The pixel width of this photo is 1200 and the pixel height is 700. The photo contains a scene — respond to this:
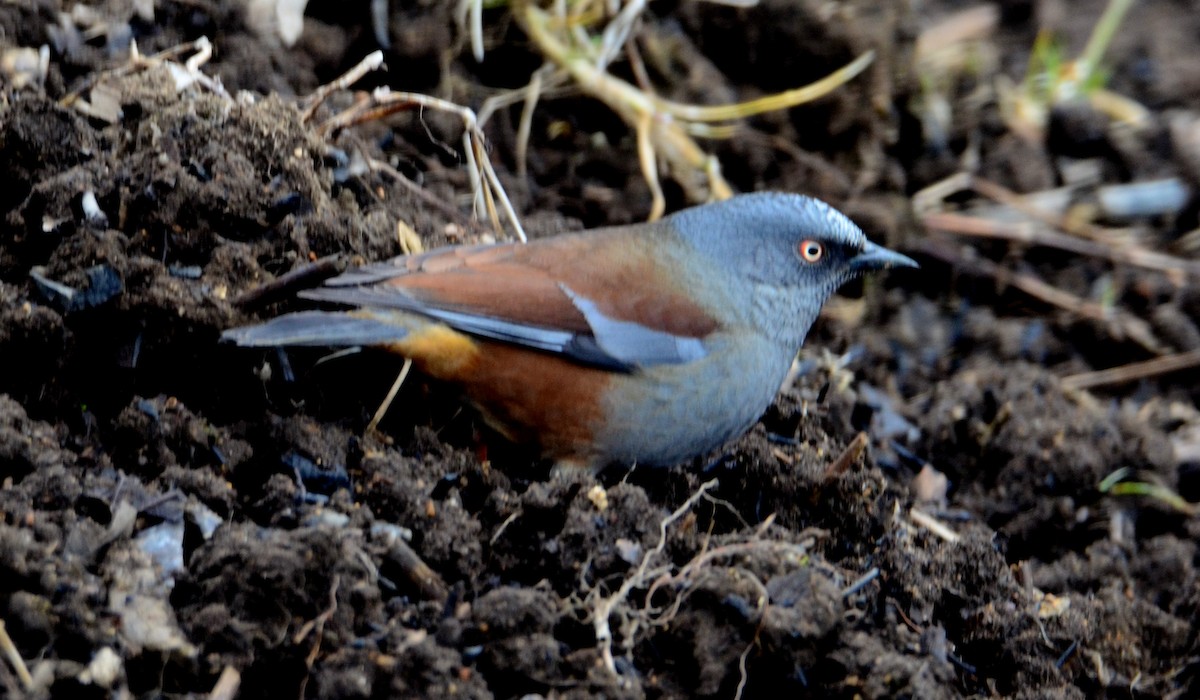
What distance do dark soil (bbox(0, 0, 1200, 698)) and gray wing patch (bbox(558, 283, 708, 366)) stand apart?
1.14ft

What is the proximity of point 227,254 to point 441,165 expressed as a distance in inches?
58.2

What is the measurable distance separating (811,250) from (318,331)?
166cm

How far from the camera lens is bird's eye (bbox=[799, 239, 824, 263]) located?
168 inches

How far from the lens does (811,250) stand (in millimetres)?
4285

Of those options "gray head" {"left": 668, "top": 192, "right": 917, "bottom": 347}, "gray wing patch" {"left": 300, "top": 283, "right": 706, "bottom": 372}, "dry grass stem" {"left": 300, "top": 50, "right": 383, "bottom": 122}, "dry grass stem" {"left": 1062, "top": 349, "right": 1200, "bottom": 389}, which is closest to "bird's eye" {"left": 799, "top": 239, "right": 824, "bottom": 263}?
"gray head" {"left": 668, "top": 192, "right": 917, "bottom": 347}

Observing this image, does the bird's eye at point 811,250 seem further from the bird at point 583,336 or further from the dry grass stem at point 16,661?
the dry grass stem at point 16,661

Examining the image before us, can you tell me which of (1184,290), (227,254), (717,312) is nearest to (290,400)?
(227,254)

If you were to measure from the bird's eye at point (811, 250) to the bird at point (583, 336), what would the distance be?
0.69 ft

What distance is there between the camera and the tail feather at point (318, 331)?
11.0ft

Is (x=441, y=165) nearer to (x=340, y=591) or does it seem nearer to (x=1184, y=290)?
(x=340, y=591)

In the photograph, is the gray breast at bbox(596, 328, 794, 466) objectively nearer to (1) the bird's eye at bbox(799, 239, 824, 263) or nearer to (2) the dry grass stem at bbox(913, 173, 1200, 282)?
(1) the bird's eye at bbox(799, 239, 824, 263)

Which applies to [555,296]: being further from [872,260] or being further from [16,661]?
[16,661]

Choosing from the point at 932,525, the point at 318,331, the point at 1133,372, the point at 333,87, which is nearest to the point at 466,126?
the point at 333,87

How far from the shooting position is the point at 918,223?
579 cm
